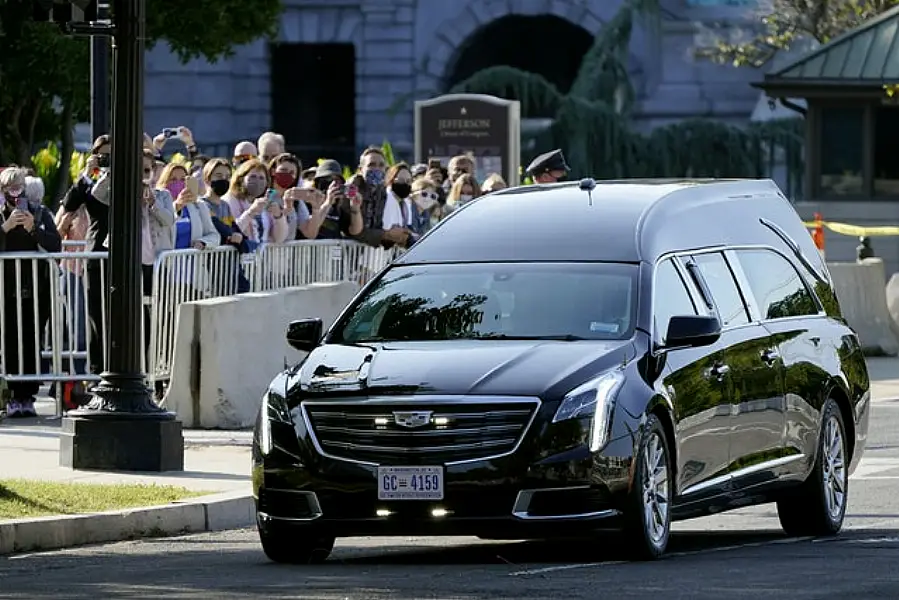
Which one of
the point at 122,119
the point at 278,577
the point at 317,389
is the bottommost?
the point at 278,577

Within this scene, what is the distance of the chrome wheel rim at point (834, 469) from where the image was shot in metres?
13.7

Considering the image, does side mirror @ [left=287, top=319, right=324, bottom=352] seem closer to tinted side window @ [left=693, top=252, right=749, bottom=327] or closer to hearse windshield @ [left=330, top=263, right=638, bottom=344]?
hearse windshield @ [left=330, top=263, right=638, bottom=344]

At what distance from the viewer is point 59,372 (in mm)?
19891

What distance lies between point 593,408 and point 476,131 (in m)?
19.1

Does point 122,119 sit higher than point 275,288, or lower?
higher

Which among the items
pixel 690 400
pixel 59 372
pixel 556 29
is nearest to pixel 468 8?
pixel 556 29

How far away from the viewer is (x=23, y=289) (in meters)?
19.9

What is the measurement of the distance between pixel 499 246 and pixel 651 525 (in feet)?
5.98

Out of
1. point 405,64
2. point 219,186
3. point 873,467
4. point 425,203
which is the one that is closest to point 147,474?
point 873,467

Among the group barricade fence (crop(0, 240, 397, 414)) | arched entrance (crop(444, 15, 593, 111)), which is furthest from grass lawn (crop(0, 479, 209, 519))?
arched entrance (crop(444, 15, 593, 111))

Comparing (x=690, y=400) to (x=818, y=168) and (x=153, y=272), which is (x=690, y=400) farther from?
(x=818, y=168)

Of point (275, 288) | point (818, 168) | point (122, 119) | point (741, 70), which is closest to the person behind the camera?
point (122, 119)

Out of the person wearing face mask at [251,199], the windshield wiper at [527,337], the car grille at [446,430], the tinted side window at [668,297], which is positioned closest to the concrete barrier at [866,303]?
the person wearing face mask at [251,199]

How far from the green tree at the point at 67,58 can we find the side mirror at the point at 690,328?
22939 mm
